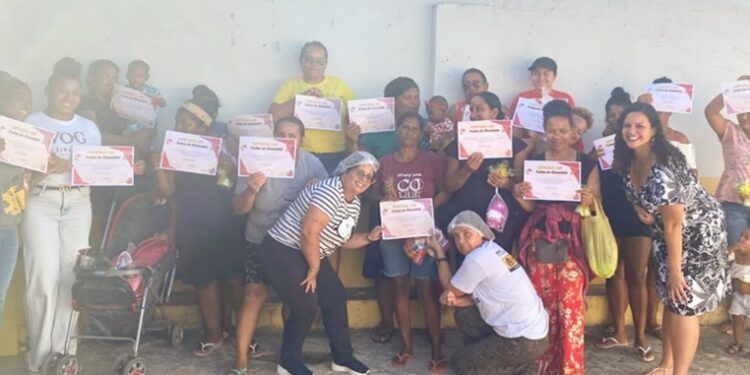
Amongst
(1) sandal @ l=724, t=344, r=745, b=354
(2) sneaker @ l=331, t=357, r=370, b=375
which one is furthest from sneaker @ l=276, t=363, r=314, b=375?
(1) sandal @ l=724, t=344, r=745, b=354

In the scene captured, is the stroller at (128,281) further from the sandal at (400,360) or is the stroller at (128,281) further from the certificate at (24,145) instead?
the sandal at (400,360)

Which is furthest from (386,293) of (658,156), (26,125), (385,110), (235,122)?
(26,125)

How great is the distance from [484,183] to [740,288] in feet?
7.72

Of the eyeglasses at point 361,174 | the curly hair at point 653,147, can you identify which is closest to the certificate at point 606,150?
the curly hair at point 653,147

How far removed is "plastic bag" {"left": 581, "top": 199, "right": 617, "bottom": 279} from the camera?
4.48 metres

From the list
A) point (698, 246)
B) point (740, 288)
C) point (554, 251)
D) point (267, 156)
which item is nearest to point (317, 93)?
point (267, 156)

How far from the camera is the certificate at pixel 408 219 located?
470 centimetres

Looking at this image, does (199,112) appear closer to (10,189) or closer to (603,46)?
(10,189)

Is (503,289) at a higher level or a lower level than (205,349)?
higher

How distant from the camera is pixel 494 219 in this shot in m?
4.71

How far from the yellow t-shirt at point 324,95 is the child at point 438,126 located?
2.61 feet

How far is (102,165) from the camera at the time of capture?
4.61 m

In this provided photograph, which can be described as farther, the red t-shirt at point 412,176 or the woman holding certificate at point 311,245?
the red t-shirt at point 412,176

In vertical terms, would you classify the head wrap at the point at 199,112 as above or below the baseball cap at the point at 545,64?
below
